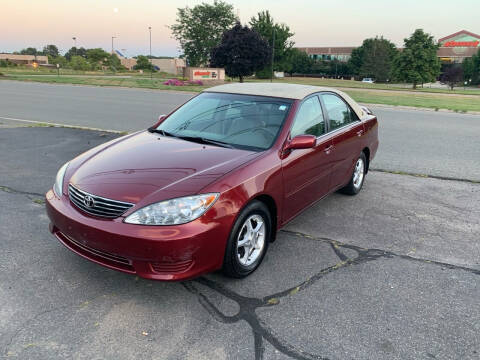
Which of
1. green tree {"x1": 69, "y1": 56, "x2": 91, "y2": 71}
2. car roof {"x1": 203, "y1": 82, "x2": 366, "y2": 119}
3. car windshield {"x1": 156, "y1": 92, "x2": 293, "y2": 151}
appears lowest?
car windshield {"x1": 156, "y1": 92, "x2": 293, "y2": 151}

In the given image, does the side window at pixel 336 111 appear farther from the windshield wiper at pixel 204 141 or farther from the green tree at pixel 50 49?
the green tree at pixel 50 49

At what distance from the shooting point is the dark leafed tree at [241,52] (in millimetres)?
39031

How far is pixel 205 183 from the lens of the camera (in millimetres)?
2904

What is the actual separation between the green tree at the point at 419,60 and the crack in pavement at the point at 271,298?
54.0 metres

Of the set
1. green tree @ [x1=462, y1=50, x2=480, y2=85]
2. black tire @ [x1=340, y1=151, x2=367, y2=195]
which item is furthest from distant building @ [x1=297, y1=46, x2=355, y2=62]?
black tire @ [x1=340, y1=151, x2=367, y2=195]

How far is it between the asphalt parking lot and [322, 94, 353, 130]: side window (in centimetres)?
116

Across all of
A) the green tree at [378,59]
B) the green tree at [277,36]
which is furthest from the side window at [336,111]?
the green tree at [378,59]

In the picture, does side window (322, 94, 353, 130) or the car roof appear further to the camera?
side window (322, 94, 353, 130)

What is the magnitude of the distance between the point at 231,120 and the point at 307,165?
0.90 m

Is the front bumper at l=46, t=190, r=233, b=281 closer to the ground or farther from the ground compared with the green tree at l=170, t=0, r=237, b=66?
closer to the ground

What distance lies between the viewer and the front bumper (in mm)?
2656

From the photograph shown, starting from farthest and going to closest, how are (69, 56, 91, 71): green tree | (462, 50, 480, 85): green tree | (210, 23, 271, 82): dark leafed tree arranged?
(462, 50, 480, 85): green tree < (69, 56, 91, 71): green tree < (210, 23, 271, 82): dark leafed tree

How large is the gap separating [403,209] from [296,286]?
2.53 meters

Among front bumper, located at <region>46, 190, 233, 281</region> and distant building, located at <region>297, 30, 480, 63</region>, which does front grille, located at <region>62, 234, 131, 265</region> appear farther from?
distant building, located at <region>297, 30, 480, 63</region>
